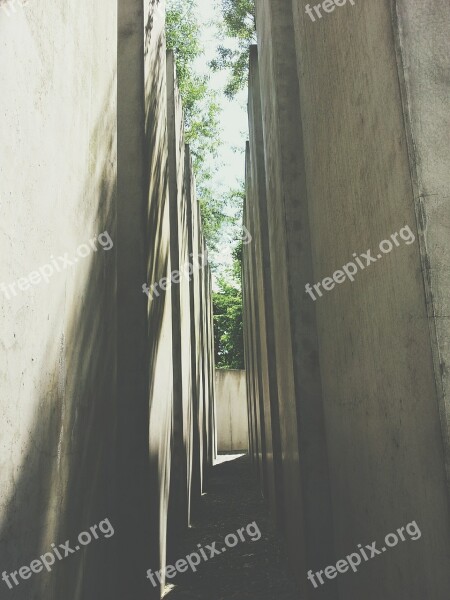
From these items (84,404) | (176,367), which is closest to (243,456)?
(176,367)

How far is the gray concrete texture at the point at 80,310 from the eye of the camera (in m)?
2.19

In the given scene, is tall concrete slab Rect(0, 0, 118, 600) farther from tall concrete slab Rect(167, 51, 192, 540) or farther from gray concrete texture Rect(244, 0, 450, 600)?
tall concrete slab Rect(167, 51, 192, 540)

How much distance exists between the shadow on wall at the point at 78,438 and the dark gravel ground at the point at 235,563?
6.24 ft

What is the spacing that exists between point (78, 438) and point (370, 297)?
1.74m

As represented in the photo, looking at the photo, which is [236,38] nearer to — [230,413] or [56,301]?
[230,413]

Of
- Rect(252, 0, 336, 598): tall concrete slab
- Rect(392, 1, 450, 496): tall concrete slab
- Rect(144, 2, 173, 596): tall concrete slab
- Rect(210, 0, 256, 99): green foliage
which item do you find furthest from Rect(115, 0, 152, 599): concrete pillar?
Rect(210, 0, 256, 99): green foliage

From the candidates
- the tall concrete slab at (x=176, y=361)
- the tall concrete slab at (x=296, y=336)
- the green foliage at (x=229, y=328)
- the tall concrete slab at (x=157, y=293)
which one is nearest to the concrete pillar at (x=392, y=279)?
the tall concrete slab at (x=296, y=336)

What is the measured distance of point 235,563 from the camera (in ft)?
20.5

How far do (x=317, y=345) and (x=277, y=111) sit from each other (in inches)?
87.8

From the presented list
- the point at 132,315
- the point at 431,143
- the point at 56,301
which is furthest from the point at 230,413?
the point at 431,143

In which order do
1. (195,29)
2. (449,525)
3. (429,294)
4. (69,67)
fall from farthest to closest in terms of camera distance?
1. (195,29)
2. (69,67)
3. (429,294)
4. (449,525)

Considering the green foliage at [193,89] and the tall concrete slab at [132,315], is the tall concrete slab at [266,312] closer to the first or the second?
the tall concrete slab at [132,315]

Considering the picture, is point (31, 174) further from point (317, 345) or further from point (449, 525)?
point (317, 345)

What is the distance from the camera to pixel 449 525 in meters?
2.10
